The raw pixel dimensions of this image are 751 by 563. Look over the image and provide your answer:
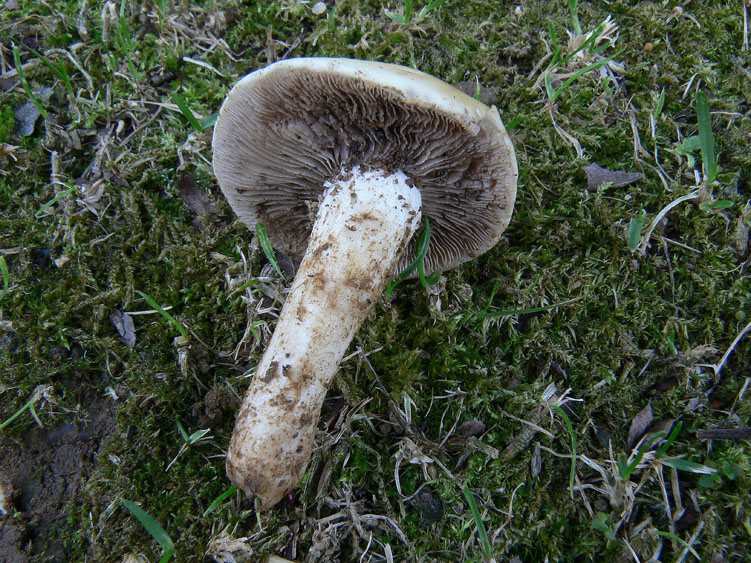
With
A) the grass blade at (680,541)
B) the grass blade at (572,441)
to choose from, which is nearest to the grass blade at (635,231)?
the grass blade at (572,441)

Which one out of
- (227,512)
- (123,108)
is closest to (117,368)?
(227,512)

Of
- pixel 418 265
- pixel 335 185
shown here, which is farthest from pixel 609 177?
pixel 335 185

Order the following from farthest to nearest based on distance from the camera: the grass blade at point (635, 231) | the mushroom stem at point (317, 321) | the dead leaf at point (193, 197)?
the dead leaf at point (193, 197) → the grass blade at point (635, 231) → the mushroom stem at point (317, 321)

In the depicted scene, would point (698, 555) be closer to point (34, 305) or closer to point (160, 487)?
point (160, 487)

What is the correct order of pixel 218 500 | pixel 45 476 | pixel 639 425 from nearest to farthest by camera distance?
pixel 218 500 → pixel 45 476 → pixel 639 425

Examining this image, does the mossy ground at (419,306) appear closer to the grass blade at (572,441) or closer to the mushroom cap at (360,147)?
the grass blade at (572,441)

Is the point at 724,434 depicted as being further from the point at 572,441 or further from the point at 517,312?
the point at 517,312
